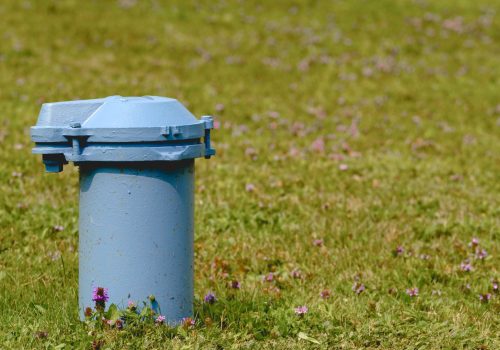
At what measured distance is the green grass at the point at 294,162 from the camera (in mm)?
4723

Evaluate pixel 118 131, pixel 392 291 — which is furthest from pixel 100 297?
pixel 392 291

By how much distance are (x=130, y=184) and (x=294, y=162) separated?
5.18m

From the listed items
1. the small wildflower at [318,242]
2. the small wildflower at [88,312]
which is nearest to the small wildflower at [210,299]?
the small wildflower at [88,312]

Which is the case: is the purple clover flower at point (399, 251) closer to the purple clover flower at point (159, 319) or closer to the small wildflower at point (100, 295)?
the purple clover flower at point (159, 319)

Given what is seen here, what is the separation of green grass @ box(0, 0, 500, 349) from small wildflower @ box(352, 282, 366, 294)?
77 mm

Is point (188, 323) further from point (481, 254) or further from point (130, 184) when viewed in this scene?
point (481, 254)

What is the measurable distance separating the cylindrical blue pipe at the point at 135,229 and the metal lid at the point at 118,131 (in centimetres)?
11

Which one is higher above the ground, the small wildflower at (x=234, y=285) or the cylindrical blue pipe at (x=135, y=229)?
the cylindrical blue pipe at (x=135, y=229)

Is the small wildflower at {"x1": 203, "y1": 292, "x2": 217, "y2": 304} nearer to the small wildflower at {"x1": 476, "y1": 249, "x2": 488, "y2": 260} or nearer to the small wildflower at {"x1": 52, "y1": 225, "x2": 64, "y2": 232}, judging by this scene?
the small wildflower at {"x1": 52, "y1": 225, "x2": 64, "y2": 232}

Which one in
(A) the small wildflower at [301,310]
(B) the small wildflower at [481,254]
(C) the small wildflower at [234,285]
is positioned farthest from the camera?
(B) the small wildflower at [481,254]

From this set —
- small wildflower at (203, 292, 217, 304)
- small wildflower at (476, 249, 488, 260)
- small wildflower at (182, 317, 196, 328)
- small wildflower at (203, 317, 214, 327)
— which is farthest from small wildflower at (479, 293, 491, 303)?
small wildflower at (182, 317, 196, 328)

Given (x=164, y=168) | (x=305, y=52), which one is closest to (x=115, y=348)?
(x=164, y=168)

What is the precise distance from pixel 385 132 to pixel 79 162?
745 cm

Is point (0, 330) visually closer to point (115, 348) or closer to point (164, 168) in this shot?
point (115, 348)
